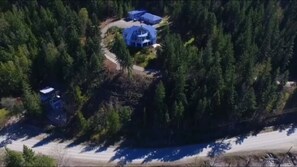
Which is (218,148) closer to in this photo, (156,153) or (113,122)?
(156,153)

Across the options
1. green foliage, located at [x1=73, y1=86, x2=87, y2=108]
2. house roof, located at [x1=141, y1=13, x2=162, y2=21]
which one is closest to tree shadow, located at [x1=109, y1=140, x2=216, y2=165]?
green foliage, located at [x1=73, y1=86, x2=87, y2=108]

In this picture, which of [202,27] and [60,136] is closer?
[60,136]

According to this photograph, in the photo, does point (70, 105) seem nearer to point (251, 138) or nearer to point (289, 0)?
point (251, 138)

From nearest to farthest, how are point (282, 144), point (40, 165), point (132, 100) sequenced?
point (40, 165), point (282, 144), point (132, 100)

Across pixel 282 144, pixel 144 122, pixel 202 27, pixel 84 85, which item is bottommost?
pixel 282 144

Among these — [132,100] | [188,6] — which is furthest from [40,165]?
[188,6]

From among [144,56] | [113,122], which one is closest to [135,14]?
[144,56]

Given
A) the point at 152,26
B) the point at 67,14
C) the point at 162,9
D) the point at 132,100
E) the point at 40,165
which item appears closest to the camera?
the point at 40,165

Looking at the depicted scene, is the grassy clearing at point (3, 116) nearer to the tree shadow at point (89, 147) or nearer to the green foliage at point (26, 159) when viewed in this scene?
the green foliage at point (26, 159)
